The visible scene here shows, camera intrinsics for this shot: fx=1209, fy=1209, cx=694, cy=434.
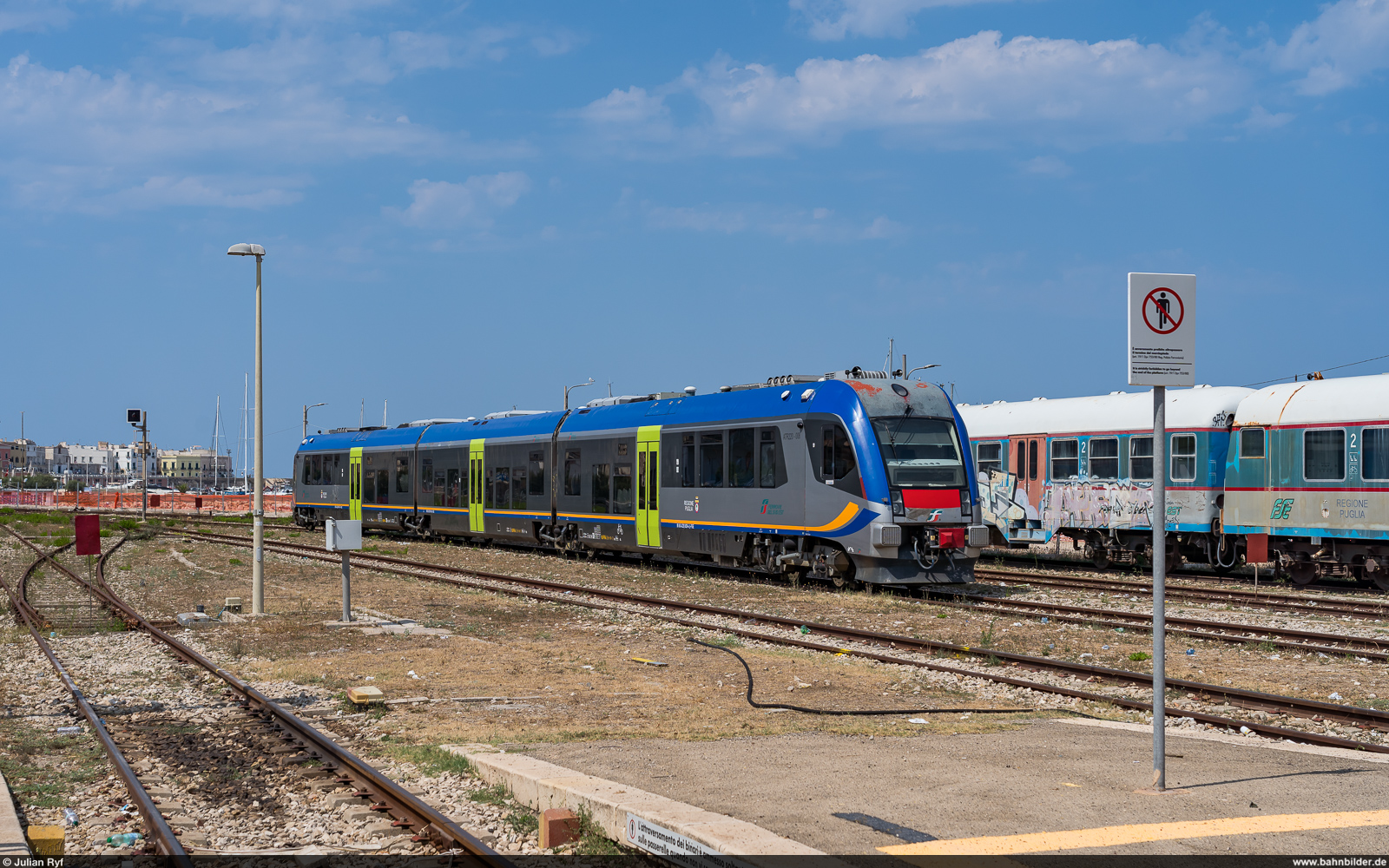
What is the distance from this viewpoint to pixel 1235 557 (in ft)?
77.4

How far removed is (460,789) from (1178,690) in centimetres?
723

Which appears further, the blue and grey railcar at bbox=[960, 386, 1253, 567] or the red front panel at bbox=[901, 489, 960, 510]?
the blue and grey railcar at bbox=[960, 386, 1253, 567]

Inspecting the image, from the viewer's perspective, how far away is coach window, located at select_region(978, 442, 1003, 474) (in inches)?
1123

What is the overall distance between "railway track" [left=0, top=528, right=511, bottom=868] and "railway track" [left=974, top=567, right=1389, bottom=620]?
15.0 metres

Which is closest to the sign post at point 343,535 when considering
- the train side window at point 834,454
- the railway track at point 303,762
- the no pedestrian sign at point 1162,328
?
the railway track at point 303,762

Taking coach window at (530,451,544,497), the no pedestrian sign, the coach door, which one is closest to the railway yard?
the no pedestrian sign

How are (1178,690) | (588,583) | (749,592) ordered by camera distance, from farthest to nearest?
(588,583)
(749,592)
(1178,690)

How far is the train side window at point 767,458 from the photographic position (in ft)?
71.8

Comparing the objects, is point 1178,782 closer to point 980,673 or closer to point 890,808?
point 890,808

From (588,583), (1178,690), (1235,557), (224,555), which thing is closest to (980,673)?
(1178,690)

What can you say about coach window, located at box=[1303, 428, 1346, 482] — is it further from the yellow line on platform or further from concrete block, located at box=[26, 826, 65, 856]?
concrete block, located at box=[26, 826, 65, 856]

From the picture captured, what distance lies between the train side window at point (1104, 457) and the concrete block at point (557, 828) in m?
20.9

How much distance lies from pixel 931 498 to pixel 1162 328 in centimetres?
1285

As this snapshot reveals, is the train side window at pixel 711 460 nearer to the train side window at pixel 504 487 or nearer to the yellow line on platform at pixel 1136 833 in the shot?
the train side window at pixel 504 487
